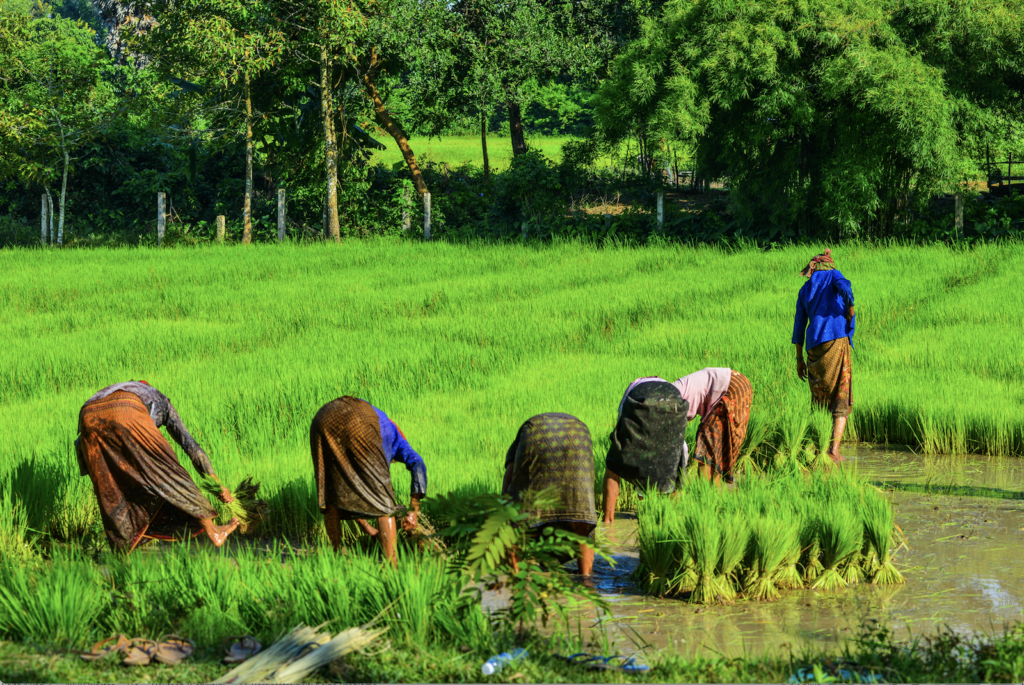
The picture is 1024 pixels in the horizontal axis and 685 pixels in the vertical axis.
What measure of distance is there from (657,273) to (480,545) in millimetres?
13255

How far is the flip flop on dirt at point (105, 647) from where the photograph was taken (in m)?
4.28

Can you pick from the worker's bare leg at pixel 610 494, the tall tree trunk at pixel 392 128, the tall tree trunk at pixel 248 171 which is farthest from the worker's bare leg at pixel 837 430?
the tall tree trunk at pixel 392 128

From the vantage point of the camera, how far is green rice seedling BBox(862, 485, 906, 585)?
5.60 m

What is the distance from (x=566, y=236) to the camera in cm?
2222

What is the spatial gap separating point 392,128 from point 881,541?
21877mm

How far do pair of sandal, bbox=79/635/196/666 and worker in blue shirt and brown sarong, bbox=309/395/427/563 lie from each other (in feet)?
4.32

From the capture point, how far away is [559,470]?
18.3 feet

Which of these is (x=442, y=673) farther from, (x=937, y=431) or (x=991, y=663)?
(x=937, y=431)

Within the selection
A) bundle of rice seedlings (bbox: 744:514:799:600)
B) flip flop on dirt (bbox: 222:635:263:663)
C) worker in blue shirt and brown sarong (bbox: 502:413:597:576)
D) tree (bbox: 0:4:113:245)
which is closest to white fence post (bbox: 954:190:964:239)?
bundle of rice seedlings (bbox: 744:514:799:600)

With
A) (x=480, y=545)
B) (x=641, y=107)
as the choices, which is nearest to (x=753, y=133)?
(x=641, y=107)

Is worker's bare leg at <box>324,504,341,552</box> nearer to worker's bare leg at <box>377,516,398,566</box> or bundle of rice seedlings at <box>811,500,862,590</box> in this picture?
worker's bare leg at <box>377,516,398,566</box>

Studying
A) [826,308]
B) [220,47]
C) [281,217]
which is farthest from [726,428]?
[281,217]

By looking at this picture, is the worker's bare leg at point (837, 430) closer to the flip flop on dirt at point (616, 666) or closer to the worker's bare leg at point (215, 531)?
the flip flop on dirt at point (616, 666)

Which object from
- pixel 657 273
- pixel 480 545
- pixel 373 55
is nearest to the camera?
pixel 480 545
